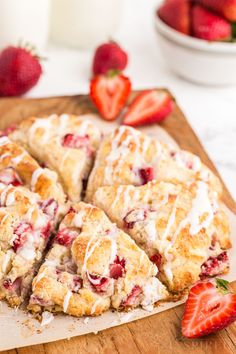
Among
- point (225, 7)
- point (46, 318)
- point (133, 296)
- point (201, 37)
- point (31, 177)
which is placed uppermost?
point (225, 7)

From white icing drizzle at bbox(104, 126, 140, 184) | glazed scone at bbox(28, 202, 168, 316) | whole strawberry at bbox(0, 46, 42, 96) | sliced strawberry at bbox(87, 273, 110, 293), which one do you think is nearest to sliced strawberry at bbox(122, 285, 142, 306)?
glazed scone at bbox(28, 202, 168, 316)

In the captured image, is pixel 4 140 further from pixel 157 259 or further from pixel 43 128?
pixel 157 259

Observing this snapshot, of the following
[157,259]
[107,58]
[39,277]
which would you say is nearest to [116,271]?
[157,259]

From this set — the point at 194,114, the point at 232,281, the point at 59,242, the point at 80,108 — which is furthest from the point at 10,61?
the point at 232,281

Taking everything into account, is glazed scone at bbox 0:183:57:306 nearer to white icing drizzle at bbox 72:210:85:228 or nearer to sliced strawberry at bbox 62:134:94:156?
white icing drizzle at bbox 72:210:85:228

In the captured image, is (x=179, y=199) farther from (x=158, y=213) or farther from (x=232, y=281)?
(x=232, y=281)

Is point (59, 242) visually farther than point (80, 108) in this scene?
No
